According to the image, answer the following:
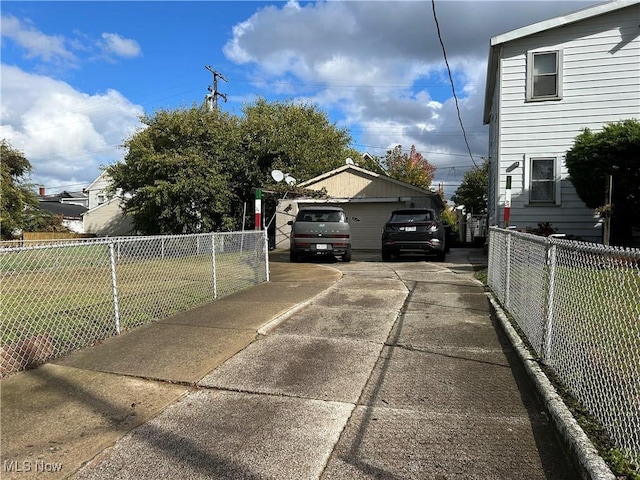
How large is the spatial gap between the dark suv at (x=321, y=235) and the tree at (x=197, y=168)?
702cm

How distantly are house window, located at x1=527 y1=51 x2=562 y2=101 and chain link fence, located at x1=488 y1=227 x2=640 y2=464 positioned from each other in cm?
956

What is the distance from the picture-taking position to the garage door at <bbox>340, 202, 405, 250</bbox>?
778 inches

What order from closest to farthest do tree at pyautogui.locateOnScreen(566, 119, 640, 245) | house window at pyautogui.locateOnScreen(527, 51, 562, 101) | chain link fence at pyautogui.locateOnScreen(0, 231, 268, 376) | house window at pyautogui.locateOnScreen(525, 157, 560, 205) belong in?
chain link fence at pyautogui.locateOnScreen(0, 231, 268, 376), tree at pyautogui.locateOnScreen(566, 119, 640, 245), house window at pyautogui.locateOnScreen(527, 51, 562, 101), house window at pyautogui.locateOnScreen(525, 157, 560, 205)

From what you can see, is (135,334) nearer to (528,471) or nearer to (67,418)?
(67,418)

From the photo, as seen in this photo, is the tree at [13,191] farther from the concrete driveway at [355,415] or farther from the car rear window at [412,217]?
the concrete driveway at [355,415]

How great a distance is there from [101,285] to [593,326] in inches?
229

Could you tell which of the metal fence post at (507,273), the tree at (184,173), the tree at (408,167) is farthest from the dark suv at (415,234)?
the tree at (408,167)

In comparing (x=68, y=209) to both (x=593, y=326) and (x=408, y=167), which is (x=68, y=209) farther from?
(x=593, y=326)

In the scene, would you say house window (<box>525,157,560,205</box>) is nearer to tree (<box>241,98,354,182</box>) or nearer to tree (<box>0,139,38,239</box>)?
tree (<box>241,98,354,182</box>)

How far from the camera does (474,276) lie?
9859 mm

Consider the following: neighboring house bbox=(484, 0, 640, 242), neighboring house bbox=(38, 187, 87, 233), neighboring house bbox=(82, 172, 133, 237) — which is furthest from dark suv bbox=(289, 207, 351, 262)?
neighboring house bbox=(38, 187, 87, 233)

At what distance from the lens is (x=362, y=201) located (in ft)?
65.0

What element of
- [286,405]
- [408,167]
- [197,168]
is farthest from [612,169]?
[408,167]

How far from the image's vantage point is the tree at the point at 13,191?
25672 mm
